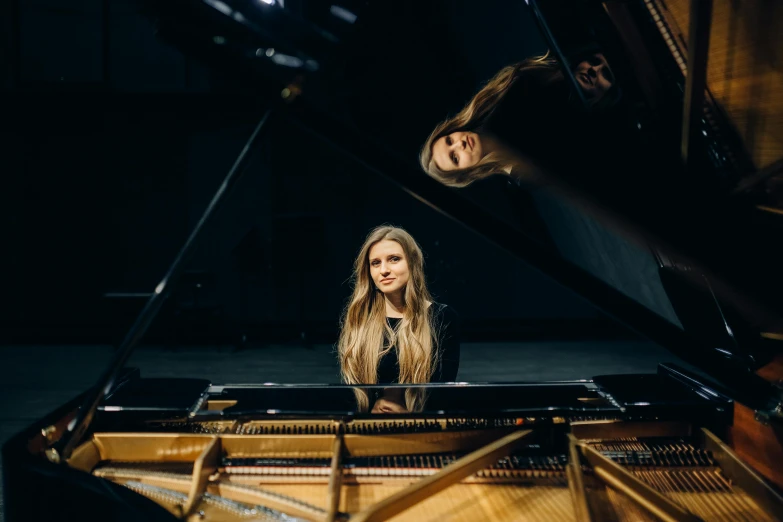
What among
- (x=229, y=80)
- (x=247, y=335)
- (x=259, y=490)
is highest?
(x=247, y=335)

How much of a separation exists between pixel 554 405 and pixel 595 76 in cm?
161

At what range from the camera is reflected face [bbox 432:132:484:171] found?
4246 millimetres

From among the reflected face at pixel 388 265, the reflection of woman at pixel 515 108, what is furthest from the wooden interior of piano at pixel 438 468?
the reflection of woman at pixel 515 108

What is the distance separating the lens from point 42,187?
23.0 feet

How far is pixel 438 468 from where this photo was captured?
65.9 inches

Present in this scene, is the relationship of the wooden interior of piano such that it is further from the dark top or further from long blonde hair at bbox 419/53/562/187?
long blonde hair at bbox 419/53/562/187

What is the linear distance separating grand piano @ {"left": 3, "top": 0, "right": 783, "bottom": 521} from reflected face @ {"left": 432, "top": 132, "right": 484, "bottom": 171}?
2.23 m

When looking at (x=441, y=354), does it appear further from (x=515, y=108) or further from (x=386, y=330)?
(x=515, y=108)

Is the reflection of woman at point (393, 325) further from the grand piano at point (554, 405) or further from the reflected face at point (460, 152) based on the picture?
the reflected face at point (460, 152)

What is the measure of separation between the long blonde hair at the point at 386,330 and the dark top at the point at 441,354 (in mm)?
30

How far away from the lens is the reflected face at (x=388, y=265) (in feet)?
8.61

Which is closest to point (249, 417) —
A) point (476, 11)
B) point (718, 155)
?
point (718, 155)

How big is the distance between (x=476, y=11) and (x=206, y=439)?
228 inches

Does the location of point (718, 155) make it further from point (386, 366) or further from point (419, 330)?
point (386, 366)
